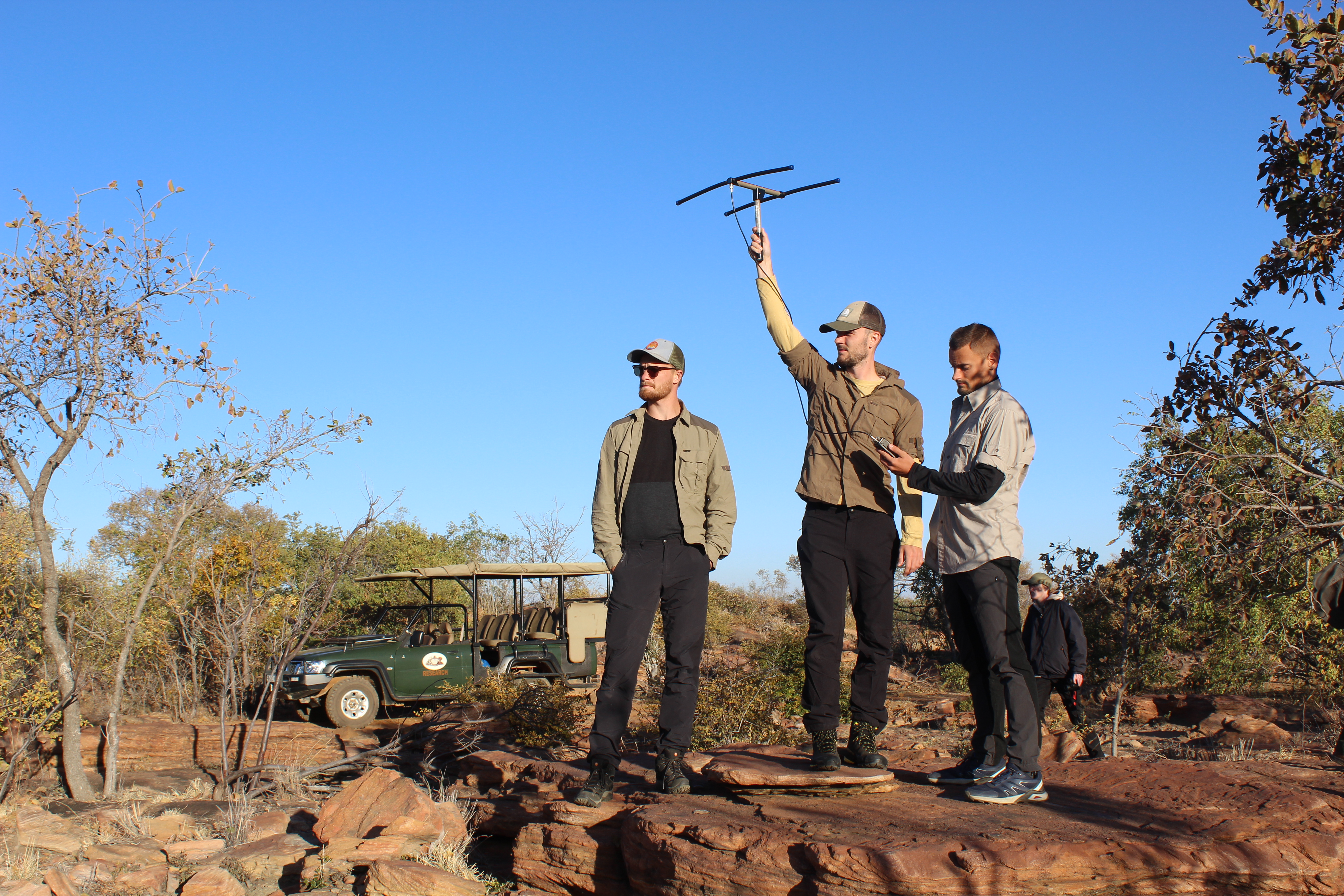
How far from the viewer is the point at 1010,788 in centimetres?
377

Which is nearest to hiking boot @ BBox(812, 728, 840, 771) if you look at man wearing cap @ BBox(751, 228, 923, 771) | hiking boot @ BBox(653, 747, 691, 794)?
man wearing cap @ BBox(751, 228, 923, 771)

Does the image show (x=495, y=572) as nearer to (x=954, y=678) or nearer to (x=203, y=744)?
(x=203, y=744)

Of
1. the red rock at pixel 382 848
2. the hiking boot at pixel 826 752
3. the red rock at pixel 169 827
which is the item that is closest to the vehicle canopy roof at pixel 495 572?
the red rock at pixel 169 827

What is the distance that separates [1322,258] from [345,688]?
1055cm

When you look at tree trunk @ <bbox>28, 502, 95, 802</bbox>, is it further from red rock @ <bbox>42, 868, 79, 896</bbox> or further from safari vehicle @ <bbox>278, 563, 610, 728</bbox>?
red rock @ <bbox>42, 868, 79, 896</bbox>

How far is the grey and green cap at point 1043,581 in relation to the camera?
25.7 ft

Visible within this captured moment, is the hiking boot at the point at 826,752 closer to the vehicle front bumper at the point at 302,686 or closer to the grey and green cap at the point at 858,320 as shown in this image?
the grey and green cap at the point at 858,320

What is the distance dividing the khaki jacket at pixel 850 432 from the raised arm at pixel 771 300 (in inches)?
2.0

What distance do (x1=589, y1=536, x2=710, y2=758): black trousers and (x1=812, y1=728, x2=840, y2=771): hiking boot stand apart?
0.56m

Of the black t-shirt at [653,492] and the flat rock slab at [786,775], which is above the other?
the black t-shirt at [653,492]

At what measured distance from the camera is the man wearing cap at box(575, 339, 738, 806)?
4219mm

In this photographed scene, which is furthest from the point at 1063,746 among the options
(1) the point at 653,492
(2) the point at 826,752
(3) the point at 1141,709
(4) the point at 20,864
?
(3) the point at 1141,709

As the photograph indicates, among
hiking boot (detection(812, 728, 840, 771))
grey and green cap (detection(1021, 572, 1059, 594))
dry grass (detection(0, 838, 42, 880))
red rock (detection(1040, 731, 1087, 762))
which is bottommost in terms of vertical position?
dry grass (detection(0, 838, 42, 880))

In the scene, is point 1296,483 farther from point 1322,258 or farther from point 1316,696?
point 1316,696
